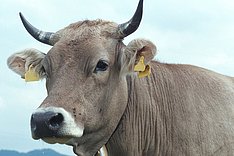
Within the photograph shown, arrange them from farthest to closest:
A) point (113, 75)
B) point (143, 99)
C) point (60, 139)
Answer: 1. point (143, 99)
2. point (113, 75)
3. point (60, 139)

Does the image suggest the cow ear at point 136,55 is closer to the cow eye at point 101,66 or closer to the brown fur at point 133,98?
the brown fur at point 133,98

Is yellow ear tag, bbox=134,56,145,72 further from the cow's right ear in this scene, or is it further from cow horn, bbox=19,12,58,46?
the cow's right ear

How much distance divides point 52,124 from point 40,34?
284 cm

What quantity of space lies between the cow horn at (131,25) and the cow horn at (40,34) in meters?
1.21

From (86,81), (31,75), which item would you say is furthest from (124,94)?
(31,75)

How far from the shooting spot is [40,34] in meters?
11.3

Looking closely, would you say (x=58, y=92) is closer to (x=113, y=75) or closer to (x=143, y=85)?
(x=113, y=75)

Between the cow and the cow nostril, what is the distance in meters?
0.20

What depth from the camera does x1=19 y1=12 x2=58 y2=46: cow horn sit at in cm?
1094

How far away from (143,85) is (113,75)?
106 cm

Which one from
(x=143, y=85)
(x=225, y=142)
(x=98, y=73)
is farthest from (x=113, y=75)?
(x=225, y=142)

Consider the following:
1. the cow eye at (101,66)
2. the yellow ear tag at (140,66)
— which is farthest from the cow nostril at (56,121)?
the yellow ear tag at (140,66)

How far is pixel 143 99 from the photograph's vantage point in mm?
10883

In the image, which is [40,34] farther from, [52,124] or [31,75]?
[52,124]
